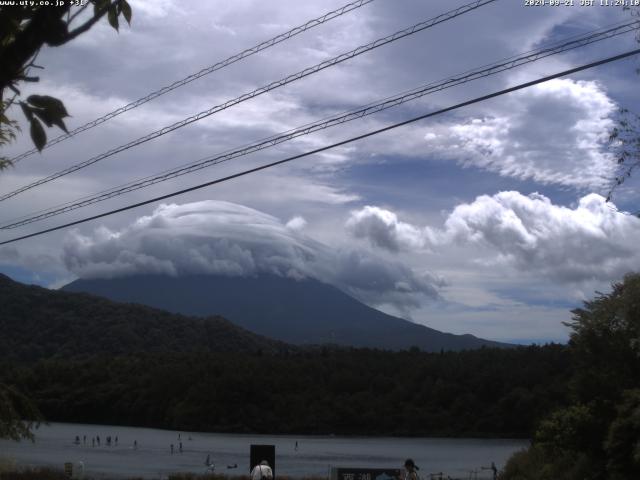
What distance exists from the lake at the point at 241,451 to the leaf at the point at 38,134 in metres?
65.8

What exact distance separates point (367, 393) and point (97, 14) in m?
106

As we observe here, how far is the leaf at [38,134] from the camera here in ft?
11.7

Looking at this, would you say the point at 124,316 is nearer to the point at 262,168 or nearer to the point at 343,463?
the point at 343,463

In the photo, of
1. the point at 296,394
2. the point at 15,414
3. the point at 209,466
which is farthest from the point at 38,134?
the point at 296,394

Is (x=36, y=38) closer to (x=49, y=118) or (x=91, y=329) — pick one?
(x=49, y=118)

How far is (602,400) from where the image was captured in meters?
20.1

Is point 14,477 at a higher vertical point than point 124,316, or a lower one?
lower

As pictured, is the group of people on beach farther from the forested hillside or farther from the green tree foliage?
the green tree foliage

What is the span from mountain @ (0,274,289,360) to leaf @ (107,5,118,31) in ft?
444

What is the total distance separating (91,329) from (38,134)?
15375 cm

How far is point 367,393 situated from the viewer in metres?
107

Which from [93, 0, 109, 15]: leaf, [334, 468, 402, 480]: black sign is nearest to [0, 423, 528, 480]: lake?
[334, 468, 402, 480]: black sign

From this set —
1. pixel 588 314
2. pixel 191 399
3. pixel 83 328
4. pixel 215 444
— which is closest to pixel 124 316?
pixel 83 328

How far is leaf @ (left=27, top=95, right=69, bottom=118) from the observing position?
11.5ft
